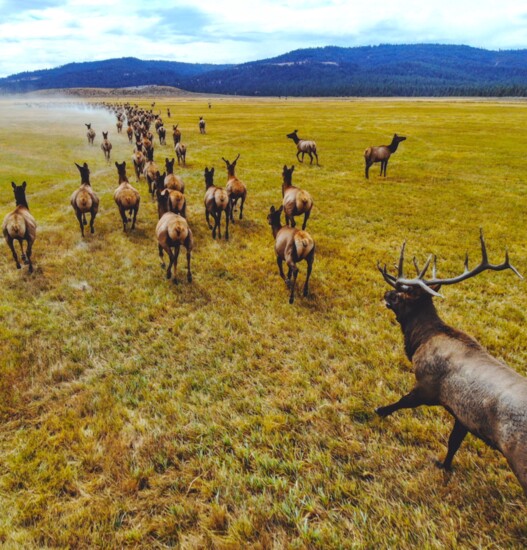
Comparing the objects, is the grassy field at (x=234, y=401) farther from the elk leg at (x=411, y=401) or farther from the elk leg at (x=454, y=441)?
the elk leg at (x=411, y=401)

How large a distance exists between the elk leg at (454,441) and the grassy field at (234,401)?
138mm

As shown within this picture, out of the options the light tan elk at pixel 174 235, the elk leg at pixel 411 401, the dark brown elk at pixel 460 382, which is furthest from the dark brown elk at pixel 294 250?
the elk leg at pixel 411 401

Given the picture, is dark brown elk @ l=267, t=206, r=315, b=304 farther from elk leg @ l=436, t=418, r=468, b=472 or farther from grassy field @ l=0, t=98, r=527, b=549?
elk leg @ l=436, t=418, r=468, b=472

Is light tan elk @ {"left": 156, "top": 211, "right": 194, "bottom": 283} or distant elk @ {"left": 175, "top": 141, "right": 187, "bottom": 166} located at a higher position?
distant elk @ {"left": 175, "top": 141, "right": 187, "bottom": 166}

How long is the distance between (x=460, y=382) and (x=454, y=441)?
0.81 meters

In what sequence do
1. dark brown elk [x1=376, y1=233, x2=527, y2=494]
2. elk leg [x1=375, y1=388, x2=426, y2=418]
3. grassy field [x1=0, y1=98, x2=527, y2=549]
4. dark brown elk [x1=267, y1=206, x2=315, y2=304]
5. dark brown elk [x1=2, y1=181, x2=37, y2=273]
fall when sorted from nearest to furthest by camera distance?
dark brown elk [x1=376, y1=233, x2=527, y2=494]
grassy field [x1=0, y1=98, x2=527, y2=549]
elk leg [x1=375, y1=388, x2=426, y2=418]
dark brown elk [x1=267, y1=206, x2=315, y2=304]
dark brown elk [x1=2, y1=181, x2=37, y2=273]

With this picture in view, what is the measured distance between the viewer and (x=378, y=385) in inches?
230

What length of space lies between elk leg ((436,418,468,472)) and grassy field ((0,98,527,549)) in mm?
138

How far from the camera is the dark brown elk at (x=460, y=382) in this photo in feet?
11.0

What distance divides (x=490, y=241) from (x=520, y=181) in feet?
41.6

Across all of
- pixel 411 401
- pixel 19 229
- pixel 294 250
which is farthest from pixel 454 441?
pixel 19 229

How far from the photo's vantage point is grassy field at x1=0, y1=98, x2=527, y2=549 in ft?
12.6

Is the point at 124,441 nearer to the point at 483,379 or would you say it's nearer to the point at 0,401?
the point at 0,401

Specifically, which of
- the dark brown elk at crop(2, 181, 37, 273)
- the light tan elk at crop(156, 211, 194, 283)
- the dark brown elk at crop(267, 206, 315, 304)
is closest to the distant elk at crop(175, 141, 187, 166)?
the dark brown elk at crop(2, 181, 37, 273)
